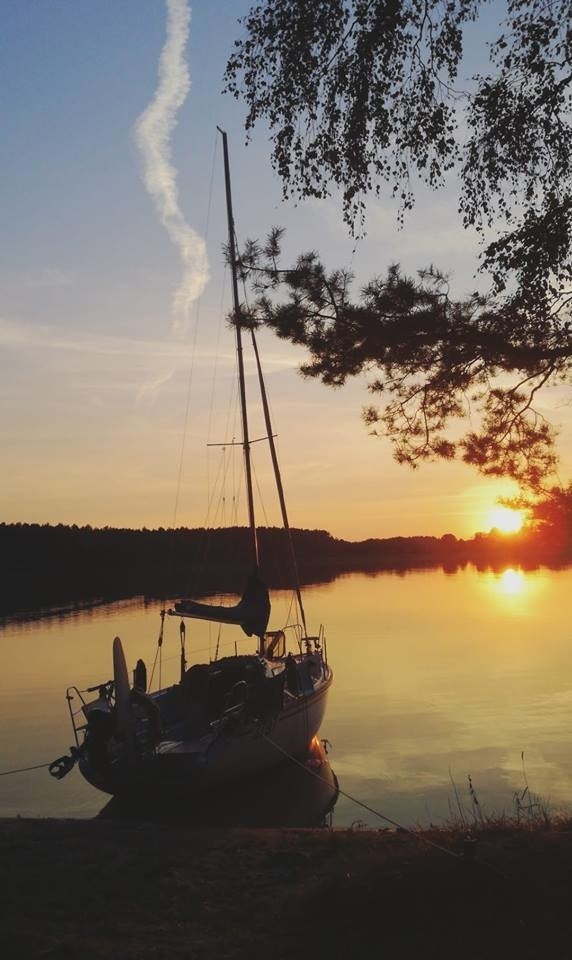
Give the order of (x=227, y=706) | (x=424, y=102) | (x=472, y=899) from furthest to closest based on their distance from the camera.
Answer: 1. (x=227, y=706)
2. (x=424, y=102)
3. (x=472, y=899)

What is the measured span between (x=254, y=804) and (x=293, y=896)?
10.2 m

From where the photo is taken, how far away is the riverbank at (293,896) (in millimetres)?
6586

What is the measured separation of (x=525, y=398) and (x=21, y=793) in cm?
1423

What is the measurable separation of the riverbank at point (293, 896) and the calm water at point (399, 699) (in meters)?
7.20

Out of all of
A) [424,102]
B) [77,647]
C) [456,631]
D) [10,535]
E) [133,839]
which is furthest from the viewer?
[10,535]

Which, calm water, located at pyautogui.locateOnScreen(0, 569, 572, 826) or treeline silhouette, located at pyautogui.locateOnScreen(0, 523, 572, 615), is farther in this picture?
treeline silhouette, located at pyautogui.locateOnScreen(0, 523, 572, 615)

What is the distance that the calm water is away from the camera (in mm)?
18422

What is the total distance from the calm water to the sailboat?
1862 millimetres

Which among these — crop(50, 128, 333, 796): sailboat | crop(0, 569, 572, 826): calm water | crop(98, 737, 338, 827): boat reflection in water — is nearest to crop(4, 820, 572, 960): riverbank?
crop(50, 128, 333, 796): sailboat

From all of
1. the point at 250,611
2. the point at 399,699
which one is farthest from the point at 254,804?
the point at 399,699

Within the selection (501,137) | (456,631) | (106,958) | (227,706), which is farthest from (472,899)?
(456,631)

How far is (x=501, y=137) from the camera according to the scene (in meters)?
8.55

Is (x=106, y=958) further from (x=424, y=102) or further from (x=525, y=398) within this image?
(x=424, y=102)

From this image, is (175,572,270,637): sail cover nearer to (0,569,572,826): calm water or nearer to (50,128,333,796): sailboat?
(50,128,333,796): sailboat
